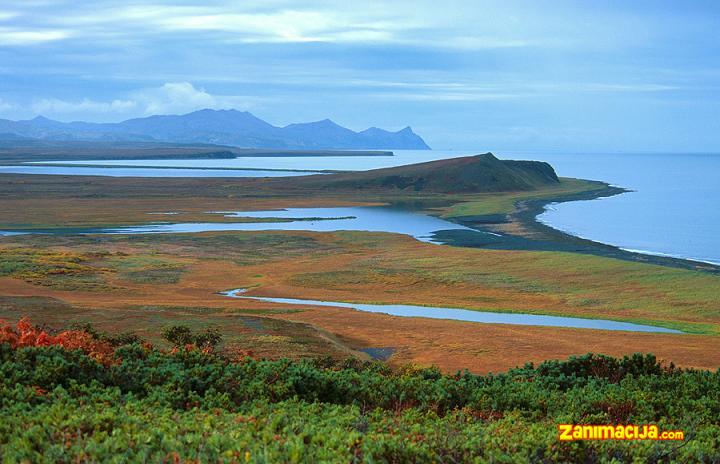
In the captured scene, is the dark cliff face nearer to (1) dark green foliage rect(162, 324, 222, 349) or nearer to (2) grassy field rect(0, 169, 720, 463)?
(2) grassy field rect(0, 169, 720, 463)

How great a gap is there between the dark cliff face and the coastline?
1582 inches

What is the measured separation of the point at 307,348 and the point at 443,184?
11890 cm

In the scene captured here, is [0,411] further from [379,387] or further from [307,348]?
[307,348]

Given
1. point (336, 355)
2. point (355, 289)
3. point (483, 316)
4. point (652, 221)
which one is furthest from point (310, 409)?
point (652, 221)

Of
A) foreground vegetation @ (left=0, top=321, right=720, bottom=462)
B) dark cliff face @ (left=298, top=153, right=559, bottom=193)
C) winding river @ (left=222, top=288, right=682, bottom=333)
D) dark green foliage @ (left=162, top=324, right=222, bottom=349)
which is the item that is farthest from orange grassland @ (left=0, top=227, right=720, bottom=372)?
dark cliff face @ (left=298, top=153, right=559, bottom=193)

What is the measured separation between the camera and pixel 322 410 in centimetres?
1512

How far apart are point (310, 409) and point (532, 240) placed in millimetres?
61848

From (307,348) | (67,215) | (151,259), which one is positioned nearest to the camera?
(307,348)

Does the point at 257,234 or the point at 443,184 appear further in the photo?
the point at 443,184

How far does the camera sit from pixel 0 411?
13.3 m

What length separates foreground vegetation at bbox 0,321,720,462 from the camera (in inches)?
443

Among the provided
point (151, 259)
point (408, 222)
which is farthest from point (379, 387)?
point (408, 222)

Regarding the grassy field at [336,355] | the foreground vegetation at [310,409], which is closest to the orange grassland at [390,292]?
the grassy field at [336,355]

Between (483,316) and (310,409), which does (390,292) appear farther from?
(310,409)
